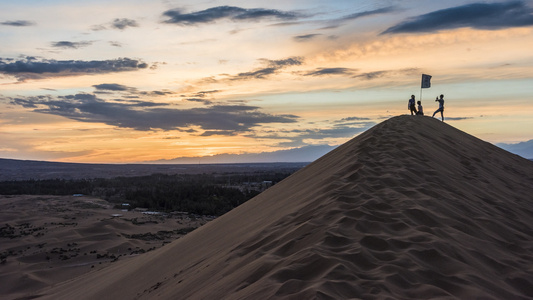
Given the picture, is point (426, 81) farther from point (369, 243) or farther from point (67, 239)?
point (67, 239)

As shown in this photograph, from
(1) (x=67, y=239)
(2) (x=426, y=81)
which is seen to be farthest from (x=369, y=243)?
(1) (x=67, y=239)

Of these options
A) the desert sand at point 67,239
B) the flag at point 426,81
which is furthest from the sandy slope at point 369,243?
the flag at point 426,81

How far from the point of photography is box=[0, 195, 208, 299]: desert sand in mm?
11453

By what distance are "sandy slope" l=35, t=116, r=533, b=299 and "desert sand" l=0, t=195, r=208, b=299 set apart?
3417 millimetres

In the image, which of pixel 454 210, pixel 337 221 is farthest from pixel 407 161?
pixel 337 221

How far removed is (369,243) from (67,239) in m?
13.8

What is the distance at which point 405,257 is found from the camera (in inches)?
148

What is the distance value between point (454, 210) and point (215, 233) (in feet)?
12.6

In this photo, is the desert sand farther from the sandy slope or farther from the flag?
the flag

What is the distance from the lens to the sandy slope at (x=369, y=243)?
3424 millimetres

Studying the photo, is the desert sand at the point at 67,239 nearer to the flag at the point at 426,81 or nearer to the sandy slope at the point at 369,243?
the sandy slope at the point at 369,243

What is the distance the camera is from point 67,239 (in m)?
15.0

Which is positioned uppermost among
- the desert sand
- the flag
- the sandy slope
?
the flag

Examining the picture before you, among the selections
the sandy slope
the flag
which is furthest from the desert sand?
the flag
